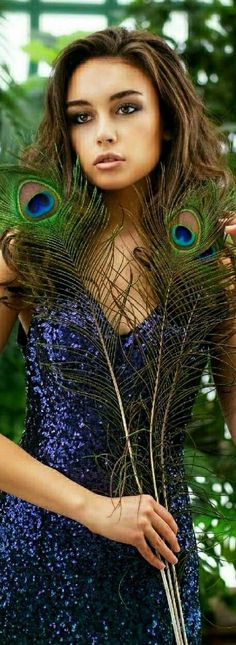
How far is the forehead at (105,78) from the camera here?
2.01m

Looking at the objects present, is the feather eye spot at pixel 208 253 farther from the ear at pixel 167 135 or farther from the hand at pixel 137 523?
the hand at pixel 137 523

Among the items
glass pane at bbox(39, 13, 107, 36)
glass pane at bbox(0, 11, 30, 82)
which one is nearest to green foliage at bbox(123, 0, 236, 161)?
glass pane at bbox(0, 11, 30, 82)

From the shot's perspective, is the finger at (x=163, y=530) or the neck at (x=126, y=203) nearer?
the finger at (x=163, y=530)

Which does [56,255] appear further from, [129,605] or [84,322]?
[129,605]

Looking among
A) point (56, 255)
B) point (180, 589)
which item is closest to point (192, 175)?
point (56, 255)

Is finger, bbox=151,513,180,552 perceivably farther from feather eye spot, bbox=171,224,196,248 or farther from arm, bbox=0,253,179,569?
feather eye spot, bbox=171,224,196,248

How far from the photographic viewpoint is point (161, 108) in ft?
6.95

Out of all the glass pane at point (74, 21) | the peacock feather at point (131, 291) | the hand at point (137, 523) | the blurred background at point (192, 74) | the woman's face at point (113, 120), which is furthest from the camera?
the glass pane at point (74, 21)

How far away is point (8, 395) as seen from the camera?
15.6ft

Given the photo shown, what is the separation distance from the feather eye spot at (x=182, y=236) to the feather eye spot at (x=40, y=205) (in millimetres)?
200

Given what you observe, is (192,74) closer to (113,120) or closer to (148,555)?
(113,120)

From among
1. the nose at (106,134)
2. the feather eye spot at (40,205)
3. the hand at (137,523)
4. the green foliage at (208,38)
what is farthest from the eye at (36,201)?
the green foliage at (208,38)

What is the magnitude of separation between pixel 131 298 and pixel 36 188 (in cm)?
23

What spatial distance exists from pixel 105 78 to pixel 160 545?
0.77 meters
